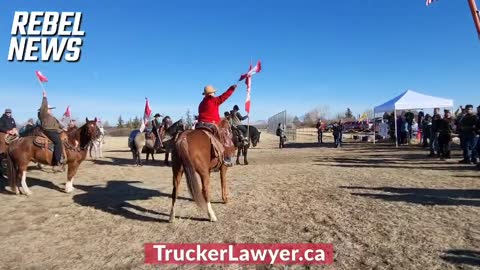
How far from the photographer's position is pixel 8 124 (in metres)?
11.9

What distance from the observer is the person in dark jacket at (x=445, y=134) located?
14.6 m

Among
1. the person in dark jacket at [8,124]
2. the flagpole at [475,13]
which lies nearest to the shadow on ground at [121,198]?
the person in dark jacket at [8,124]

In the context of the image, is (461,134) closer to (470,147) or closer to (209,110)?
(470,147)

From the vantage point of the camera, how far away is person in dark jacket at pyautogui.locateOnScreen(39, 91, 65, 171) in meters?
9.85

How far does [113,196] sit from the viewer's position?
932 cm

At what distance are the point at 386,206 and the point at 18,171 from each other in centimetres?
908

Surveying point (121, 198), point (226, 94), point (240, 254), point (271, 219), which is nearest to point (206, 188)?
point (271, 219)

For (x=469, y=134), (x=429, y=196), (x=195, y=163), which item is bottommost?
(x=429, y=196)

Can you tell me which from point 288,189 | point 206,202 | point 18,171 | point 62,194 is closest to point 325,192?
point 288,189

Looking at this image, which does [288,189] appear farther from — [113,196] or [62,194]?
[62,194]

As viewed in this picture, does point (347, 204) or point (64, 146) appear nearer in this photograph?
point (347, 204)

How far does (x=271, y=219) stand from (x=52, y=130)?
674cm

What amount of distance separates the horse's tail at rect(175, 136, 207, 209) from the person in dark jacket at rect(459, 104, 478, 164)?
11079 millimetres

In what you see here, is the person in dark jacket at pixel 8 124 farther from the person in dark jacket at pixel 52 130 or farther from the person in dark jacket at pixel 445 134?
the person in dark jacket at pixel 445 134
